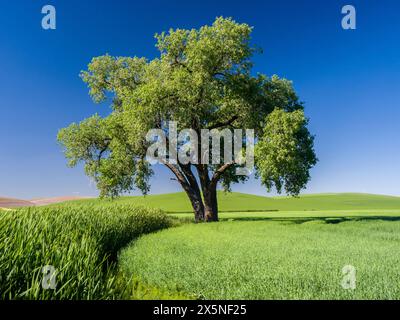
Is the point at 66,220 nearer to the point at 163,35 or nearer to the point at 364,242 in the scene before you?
the point at 364,242

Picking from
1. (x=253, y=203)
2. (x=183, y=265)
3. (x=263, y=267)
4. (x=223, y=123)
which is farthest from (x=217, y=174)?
(x=253, y=203)

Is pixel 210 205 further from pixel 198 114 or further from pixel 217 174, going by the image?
pixel 198 114

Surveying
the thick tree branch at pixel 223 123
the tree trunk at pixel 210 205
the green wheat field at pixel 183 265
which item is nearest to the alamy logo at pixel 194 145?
the thick tree branch at pixel 223 123

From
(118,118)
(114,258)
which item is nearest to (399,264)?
(114,258)

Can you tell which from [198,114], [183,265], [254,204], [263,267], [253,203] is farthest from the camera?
[253,203]

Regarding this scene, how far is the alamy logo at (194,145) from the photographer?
32688 millimetres

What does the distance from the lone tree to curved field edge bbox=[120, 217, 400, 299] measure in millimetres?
11716

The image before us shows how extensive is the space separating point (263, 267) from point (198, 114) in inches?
867

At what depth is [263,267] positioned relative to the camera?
11242 mm

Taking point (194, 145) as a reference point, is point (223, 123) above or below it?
above

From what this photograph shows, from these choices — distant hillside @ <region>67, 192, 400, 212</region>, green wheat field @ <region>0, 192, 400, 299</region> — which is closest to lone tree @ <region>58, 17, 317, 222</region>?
green wheat field @ <region>0, 192, 400, 299</region>

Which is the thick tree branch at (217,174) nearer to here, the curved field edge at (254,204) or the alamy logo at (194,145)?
the alamy logo at (194,145)

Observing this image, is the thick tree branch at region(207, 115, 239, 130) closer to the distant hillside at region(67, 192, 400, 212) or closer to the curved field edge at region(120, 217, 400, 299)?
the curved field edge at region(120, 217, 400, 299)
